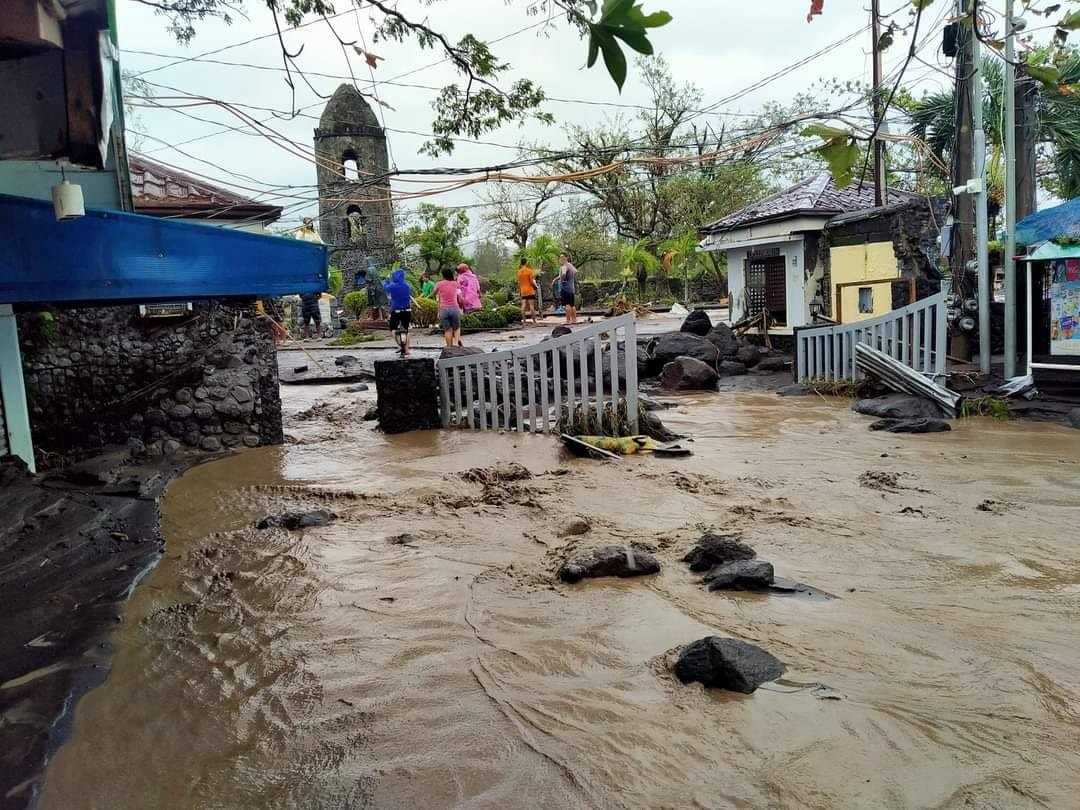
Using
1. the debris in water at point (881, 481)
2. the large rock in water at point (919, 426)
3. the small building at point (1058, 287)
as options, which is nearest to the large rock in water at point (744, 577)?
the debris in water at point (881, 481)

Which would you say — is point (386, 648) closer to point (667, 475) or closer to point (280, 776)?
point (280, 776)

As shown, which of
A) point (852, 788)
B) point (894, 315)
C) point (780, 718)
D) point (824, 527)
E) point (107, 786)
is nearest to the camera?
point (852, 788)

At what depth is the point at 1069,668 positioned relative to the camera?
3678 mm

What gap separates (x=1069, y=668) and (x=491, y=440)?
6.86m

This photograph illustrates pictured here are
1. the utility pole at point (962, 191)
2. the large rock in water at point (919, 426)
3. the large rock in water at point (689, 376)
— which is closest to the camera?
the large rock in water at point (919, 426)

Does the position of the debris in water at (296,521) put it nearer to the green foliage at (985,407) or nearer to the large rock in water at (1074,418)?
the green foliage at (985,407)

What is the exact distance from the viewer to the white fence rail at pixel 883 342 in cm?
1196

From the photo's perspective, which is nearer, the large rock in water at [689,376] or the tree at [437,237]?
the large rock in water at [689,376]

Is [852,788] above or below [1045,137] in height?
below

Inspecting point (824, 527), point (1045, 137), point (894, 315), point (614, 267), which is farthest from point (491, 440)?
point (614, 267)

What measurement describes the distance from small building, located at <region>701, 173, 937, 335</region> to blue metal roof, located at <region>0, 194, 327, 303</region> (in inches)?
496

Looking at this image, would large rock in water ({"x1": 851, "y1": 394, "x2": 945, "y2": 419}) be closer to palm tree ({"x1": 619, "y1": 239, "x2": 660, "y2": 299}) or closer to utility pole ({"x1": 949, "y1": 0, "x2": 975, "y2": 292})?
utility pole ({"x1": 949, "y1": 0, "x2": 975, "y2": 292})

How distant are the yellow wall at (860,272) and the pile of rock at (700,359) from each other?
5.79 ft

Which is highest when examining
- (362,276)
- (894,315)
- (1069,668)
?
(362,276)
